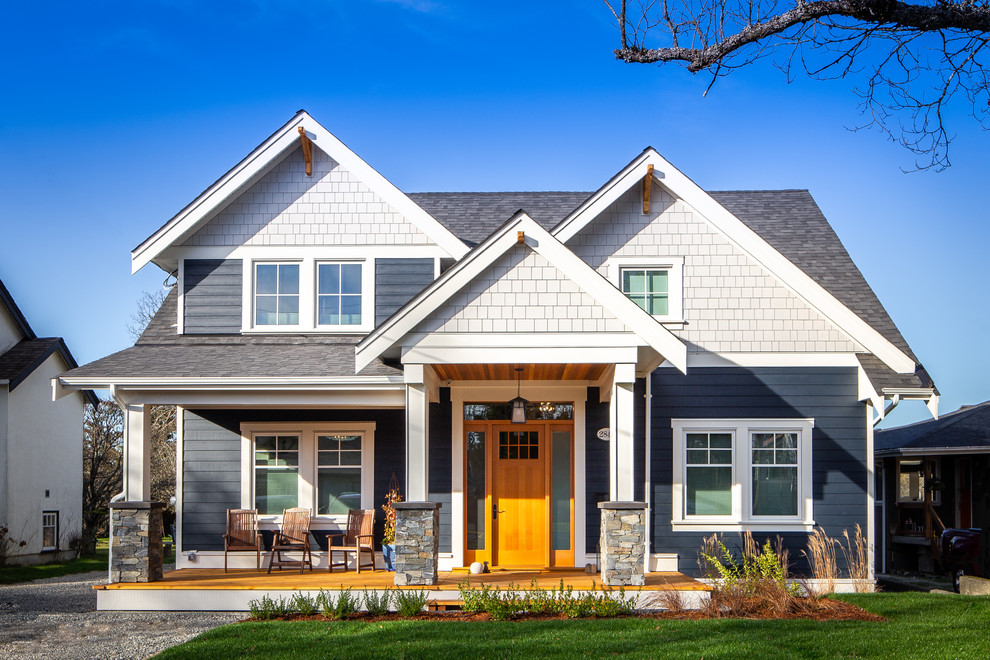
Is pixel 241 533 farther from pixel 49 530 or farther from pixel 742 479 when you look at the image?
pixel 49 530

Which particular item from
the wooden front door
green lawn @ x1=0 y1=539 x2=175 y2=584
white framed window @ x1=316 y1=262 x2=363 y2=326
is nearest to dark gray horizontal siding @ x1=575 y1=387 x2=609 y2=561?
the wooden front door

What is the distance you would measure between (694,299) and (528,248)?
135 inches

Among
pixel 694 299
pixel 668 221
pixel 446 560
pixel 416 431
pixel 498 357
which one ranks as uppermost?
pixel 668 221

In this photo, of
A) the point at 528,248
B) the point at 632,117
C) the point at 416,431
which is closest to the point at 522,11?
the point at 632,117

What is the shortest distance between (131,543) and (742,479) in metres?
7.80

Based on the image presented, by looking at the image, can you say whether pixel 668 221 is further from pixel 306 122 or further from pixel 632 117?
pixel 306 122

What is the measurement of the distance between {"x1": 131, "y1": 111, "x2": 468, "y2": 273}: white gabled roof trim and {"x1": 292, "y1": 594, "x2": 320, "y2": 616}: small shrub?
17.2 feet

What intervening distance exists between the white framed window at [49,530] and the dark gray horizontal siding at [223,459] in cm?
869

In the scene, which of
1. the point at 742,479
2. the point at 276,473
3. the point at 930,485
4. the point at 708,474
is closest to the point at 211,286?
the point at 276,473

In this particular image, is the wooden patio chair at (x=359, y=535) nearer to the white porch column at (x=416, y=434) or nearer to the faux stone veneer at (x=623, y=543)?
the white porch column at (x=416, y=434)

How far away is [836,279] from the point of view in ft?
46.9

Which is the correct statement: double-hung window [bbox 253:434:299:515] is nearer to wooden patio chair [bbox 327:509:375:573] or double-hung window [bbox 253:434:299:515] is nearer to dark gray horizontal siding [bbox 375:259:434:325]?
wooden patio chair [bbox 327:509:375:573]

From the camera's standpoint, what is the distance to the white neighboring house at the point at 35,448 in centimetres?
1814

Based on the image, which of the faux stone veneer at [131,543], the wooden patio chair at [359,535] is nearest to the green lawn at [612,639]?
the faux stone veneer at [131,543]
